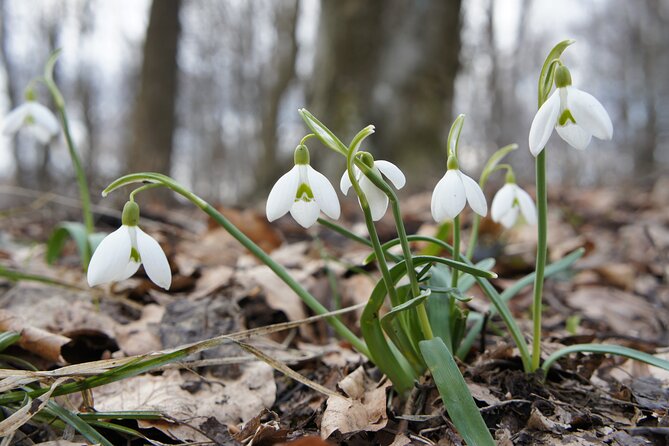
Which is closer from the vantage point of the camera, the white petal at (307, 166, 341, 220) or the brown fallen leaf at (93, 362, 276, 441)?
the white petal at (307, 166, 341, 220)

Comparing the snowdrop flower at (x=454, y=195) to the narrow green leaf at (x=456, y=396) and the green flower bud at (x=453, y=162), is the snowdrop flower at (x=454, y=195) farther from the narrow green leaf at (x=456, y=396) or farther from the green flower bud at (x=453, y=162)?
the narrow green leaf at (x=456, y=396)

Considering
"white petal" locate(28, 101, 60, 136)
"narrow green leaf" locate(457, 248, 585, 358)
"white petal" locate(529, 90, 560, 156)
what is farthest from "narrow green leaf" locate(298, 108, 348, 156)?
"white petal" locate(28, 101, 60, 136)

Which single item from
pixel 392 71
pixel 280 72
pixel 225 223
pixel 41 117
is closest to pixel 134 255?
pixel 225 223

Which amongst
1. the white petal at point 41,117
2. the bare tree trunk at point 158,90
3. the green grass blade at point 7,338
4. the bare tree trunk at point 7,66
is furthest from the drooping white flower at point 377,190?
the bare tree trunk at point 7,66

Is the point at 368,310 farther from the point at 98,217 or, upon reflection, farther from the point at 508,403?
the point at 98,217

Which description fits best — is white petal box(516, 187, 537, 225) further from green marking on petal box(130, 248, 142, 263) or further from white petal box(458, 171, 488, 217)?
green marking on petal box(130, 248, 142, 263)

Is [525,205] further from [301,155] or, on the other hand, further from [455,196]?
[301,155]

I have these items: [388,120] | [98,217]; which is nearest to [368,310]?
[98,217]
